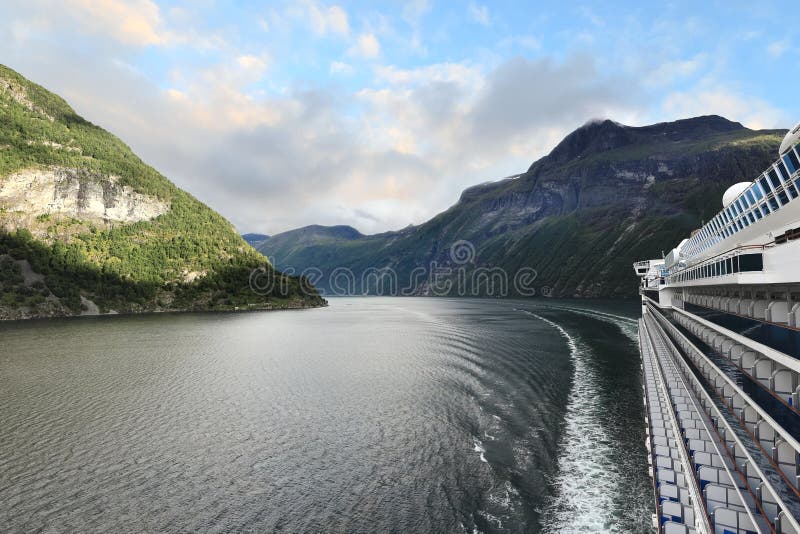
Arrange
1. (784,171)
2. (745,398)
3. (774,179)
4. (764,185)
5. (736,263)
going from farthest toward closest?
(764,185) → (774,179) → (784,171) → (736,263) → (745,398)

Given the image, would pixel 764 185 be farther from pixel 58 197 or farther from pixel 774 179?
pixel 58 197

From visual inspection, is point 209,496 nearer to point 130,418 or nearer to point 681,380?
point 130,418

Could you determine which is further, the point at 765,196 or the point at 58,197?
the point at 58,197

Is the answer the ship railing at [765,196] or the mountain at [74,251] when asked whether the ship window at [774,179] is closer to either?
the ship railing at [765,196]

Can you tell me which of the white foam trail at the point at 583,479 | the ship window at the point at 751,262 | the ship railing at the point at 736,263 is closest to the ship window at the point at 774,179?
the ship railing at the point at 736,263

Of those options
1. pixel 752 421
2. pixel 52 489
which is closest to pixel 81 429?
pixel 52 489

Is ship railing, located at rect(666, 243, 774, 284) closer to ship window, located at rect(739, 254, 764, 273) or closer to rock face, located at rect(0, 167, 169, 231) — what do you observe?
ship window, located at rect(739, 254, 764, 273)

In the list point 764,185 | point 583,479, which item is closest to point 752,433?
point 583,479
